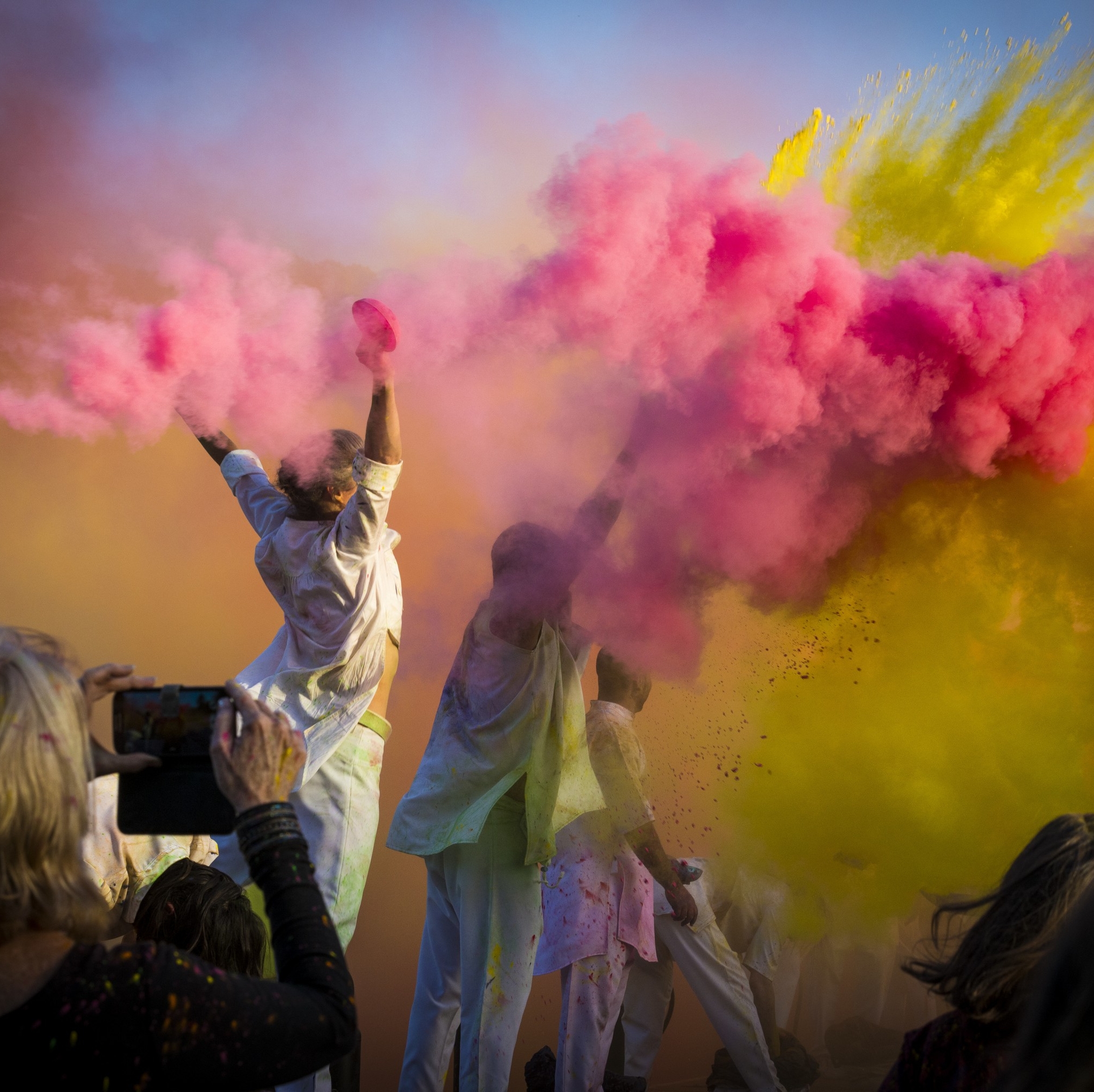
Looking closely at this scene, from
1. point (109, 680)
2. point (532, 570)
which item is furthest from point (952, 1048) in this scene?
point (532, 570)

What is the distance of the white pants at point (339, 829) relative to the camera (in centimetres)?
240

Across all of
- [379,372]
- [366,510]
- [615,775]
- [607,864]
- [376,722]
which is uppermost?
[379,372]

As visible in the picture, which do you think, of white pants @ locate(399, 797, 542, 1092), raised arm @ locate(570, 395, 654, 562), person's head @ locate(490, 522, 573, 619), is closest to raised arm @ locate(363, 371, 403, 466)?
person's head @ locate(490, 522, 573, 619)

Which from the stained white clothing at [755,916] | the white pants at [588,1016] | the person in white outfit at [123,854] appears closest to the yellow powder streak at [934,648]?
the stained white clothing at [755,916]

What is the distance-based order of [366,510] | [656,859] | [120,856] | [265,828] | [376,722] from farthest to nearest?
[656,859]
[120,856]
[376,722]
[366,510]
[265,828]

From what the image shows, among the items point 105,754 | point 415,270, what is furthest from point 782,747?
point 105,754

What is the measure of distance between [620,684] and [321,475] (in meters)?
1.16

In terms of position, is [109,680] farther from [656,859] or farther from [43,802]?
[656,859]

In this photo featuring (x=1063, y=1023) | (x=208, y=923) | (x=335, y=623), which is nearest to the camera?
(x=1063, y=1023)

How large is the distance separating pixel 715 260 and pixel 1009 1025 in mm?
1912

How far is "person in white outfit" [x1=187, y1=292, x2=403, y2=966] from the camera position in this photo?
93.6 inches

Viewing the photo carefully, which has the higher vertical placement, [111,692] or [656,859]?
[111,692]

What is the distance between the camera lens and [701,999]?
325 centimetres

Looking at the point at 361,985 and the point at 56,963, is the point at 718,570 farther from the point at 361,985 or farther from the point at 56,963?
the point at 361,985
